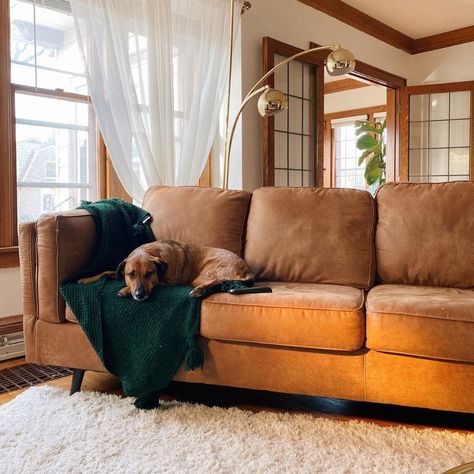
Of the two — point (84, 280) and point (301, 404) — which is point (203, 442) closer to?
point (301, 404)

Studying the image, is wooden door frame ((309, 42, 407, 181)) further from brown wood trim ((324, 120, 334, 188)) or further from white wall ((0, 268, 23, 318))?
white wall ((0, 268, 23, 318))

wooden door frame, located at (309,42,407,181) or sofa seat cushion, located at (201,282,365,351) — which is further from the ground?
wooden door frame, located at (309,42,407,181)

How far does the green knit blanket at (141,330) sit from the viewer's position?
197 centimetres

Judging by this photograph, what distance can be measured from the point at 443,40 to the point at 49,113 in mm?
4585

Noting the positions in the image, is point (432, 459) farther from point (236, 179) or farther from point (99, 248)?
point (236, 179)

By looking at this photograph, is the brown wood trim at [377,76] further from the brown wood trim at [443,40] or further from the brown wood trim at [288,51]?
the brown wood trim at [288,51]

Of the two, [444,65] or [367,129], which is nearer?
[444,65]

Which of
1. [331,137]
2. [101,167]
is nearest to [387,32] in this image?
[331,137]

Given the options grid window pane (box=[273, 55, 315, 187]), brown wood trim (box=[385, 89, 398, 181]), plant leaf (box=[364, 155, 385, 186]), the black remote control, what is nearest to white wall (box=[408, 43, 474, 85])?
brown wood trim (box=[385, 89, 398, 181])

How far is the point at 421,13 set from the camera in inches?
205

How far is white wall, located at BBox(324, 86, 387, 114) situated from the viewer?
Answer: 7.41m

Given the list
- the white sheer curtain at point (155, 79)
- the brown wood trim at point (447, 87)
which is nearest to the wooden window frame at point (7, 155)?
the white sheer curtain at point (155, 79)

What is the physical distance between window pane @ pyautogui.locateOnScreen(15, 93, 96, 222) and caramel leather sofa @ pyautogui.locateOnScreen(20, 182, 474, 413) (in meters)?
0.69

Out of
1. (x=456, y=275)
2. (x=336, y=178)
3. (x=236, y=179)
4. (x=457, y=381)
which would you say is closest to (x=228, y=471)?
(x=457, y=381)
